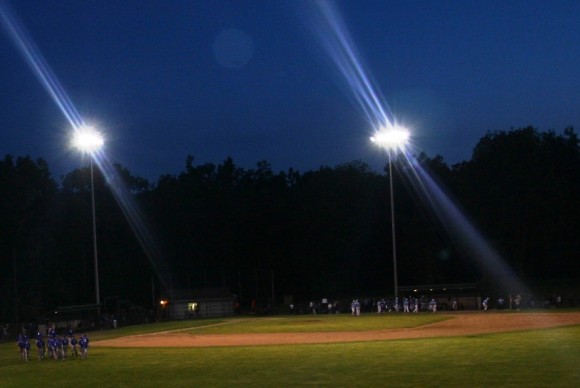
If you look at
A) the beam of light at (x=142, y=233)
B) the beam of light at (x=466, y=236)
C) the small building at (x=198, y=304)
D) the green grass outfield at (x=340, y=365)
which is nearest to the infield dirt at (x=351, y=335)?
the green grass outfield at (x=340, y=365)

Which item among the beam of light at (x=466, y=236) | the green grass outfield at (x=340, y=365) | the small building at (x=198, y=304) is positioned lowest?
the small building at (x=198, y=304)

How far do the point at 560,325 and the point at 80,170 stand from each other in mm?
78855

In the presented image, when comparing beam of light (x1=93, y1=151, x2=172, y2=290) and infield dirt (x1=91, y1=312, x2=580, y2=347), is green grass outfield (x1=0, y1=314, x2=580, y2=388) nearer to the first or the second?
infield dirt (x1=91, y1=312, x2=580, y2=347)

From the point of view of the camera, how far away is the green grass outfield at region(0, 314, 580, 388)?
18.8 meters

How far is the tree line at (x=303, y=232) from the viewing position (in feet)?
256

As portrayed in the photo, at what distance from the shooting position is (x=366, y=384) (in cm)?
1828

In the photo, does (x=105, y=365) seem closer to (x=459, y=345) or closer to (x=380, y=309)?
(x=459, y=345)

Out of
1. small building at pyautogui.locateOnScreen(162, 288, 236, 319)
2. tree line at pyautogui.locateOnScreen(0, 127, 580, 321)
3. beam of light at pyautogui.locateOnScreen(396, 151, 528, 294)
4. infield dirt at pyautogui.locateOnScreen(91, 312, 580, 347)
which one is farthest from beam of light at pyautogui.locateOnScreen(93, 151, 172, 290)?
infield dirt at pyautogui.locateOnScreen(91, 312, 580, 347)

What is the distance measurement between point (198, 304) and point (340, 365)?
44.2 m

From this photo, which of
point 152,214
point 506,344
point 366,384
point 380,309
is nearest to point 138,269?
point 152,214

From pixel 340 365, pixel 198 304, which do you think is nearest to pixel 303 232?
pixel 198 304

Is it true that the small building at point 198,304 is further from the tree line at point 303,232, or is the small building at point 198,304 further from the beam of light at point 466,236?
the beam of light at point 466,236

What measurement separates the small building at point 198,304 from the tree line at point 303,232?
44.3 ft

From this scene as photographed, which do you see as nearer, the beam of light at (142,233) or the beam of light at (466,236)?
the beam of light at (466,236)
